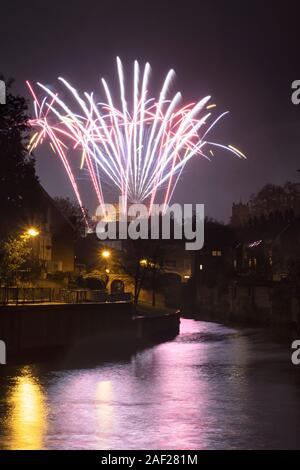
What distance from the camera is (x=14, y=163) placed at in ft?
189

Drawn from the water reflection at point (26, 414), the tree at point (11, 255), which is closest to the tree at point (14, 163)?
the tree at point (11, 255)

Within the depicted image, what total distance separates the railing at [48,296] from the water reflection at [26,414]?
1205cm

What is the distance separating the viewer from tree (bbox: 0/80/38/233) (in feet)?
188

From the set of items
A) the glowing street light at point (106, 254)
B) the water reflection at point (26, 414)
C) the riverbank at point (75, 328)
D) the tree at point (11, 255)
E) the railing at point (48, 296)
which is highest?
the glowing street light at point (106, 254)

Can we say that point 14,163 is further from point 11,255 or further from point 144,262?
point 144,262

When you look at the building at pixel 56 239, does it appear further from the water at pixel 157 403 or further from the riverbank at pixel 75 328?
the water at pixel 157 403

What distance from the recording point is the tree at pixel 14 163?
2256 inches

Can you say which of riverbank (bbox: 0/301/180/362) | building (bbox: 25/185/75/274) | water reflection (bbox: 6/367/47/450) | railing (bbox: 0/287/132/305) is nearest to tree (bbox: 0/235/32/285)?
railing (bbox: 0/287/132/305)

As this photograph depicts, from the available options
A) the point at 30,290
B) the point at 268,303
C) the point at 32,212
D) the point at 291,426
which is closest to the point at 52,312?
the point at 30,290

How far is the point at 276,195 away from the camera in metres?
162

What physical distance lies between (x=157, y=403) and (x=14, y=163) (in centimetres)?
2489
